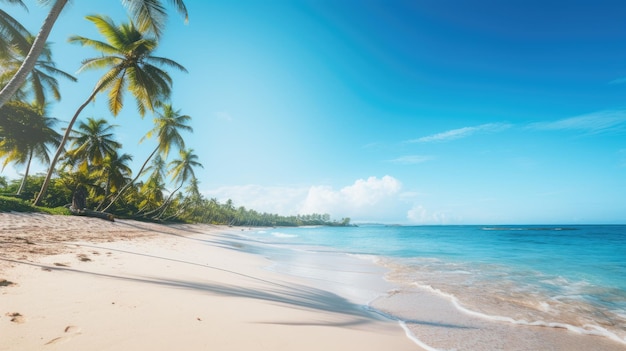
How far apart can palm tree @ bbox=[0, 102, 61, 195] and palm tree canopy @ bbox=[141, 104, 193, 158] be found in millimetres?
7849

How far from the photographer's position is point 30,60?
22.7 feet

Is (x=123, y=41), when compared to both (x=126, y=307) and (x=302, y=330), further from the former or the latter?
(x=302, y=330)

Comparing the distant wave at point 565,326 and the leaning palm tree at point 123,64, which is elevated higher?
the leaning palm tree at point 123,64

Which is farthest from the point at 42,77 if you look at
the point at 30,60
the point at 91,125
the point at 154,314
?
the point at 154,314

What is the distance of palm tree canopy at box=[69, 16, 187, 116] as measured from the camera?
1450 centimetres

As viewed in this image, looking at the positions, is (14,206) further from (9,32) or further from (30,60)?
(30,60)

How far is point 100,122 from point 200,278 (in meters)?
25.1

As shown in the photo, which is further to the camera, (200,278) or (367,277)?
(367,277)

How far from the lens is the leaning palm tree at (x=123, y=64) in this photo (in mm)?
14523

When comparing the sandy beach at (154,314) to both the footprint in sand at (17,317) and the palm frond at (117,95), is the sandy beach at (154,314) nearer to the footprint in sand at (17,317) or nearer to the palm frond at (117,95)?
the footprint in sand at (17,317)

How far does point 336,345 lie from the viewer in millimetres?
3324

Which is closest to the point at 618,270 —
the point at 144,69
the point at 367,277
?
the point at 367,277

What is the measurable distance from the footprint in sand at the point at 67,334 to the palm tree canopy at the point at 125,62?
628 inches

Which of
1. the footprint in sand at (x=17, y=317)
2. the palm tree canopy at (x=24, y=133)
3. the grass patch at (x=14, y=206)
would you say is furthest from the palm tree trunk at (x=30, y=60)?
the palm tree canopy at (x=24, y=133)
